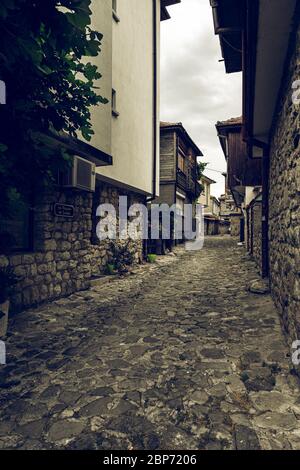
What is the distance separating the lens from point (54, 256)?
5.86 metres

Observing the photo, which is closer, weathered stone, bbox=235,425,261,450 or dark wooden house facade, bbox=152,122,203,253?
weathered stone, bbox=235,425,261,450

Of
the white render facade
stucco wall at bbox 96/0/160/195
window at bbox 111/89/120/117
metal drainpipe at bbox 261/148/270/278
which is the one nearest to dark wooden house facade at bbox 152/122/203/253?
the white render facade

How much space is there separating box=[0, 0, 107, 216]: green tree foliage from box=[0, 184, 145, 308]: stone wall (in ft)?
6.88

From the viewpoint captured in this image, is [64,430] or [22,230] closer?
[64,430]

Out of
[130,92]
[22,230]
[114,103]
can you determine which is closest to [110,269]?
[22,230]

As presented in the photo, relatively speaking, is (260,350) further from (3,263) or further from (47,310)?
(3,263)

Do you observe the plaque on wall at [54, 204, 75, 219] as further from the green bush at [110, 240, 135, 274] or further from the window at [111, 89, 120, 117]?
the window at [111, 89, 120, 117]

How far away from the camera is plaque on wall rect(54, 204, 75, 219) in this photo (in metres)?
5.85

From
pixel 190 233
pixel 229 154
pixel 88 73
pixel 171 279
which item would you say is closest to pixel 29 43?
pixel 88 73

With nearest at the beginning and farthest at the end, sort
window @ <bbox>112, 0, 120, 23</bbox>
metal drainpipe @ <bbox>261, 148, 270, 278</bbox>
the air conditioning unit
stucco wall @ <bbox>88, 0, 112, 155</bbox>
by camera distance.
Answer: the air conditioning unit, stucco wall @ <bbox>88, 0, 112, 155</bbox>, metal drainpipe @ <bbox>261, 148, 270, 278</bbox>, window @ <bbox>112, 0, 120, 23</bbox>

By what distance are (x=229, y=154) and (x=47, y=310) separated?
10272mm

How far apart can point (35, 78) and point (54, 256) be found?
3502mm

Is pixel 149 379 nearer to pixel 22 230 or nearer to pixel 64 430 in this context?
pixel 64 430

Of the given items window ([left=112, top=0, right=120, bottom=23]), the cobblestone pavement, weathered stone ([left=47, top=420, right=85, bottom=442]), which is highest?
window ([left=112, top=0, right=120, bottom=23])
